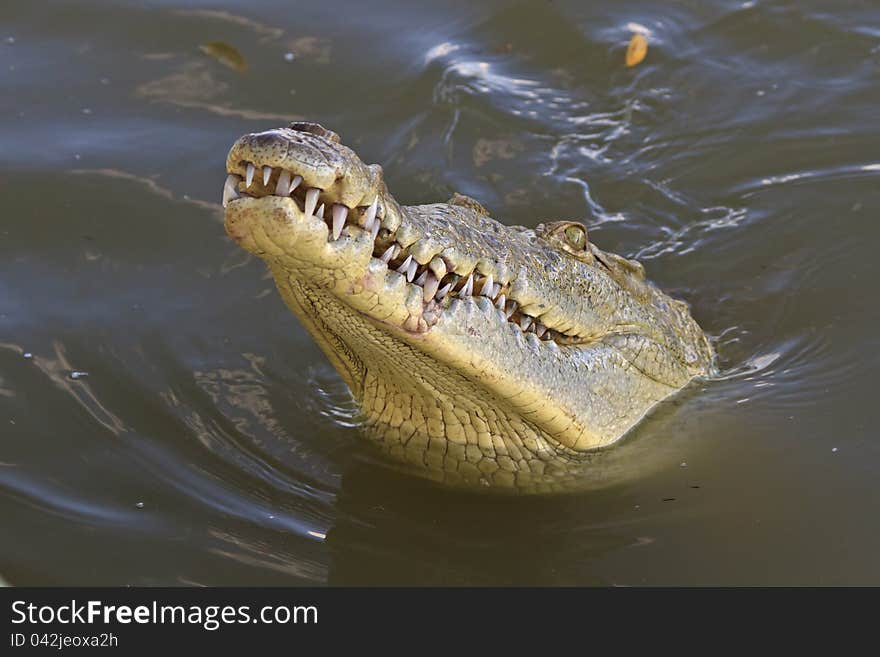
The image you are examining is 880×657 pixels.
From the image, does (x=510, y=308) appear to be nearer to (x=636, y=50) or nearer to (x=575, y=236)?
(x=575, y=236)

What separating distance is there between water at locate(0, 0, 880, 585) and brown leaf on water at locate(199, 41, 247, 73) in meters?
0.05

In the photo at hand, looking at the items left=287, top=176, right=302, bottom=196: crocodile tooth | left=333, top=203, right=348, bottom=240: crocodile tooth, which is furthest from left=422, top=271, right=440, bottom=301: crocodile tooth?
left=287, top=176, right=302, bottom=196: crocodile tooth

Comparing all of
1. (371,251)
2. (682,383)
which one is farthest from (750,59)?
(371,251)

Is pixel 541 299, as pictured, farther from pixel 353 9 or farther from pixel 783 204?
pixel 353 9

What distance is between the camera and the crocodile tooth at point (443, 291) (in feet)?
11.1

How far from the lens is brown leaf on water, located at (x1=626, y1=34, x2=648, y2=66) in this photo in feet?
23.6

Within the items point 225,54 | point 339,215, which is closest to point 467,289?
point 339,215

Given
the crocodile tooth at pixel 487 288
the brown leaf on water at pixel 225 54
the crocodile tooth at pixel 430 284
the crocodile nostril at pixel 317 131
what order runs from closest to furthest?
the crocodile nostril at pixel 317 131 < the crocodile tooth at pixel 430 284 < the crocodile tooth at pixel 487 288 < the brown leaf on water at pixel 225 54

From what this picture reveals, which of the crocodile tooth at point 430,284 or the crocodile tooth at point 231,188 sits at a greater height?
the crocodile tooth at point 231,188

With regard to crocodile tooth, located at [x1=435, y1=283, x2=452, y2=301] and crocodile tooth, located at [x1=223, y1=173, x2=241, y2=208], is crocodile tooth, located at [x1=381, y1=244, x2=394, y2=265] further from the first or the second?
crocodile tooth, located at [x1=223, y1=173, x2=241, y2=208]

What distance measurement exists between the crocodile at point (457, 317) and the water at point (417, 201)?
0.18m

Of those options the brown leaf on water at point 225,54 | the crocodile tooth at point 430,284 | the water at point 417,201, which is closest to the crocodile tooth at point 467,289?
the crocodile tooth at point 430,284

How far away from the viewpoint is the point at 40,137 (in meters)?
6.15

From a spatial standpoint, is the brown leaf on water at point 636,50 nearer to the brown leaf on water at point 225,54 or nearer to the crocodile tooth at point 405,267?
the brown leaf on water at point 225,54
